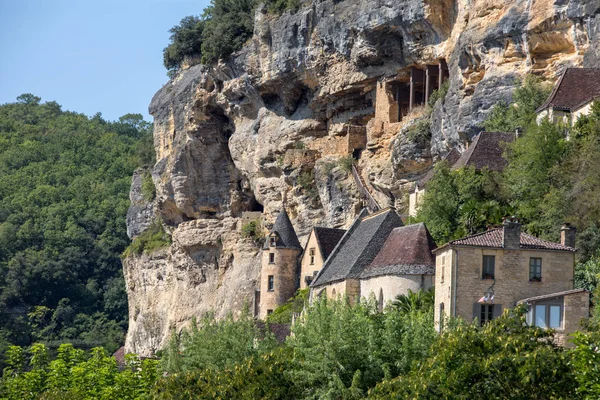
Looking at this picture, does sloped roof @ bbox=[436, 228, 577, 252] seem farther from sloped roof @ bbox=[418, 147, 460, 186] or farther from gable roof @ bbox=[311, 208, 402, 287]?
sloped roof @ bbox=[418, 147, 460, 186]

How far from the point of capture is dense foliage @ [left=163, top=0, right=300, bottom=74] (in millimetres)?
73625

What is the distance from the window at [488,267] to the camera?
4016 cm

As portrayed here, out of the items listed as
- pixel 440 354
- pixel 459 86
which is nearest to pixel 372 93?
pixel 459 86

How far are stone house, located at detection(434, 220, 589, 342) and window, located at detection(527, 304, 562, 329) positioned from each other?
5.06 ft

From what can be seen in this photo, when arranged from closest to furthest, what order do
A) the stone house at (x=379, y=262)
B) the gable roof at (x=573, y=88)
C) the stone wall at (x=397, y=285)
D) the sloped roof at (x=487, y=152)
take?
1. the stone wall at (x=397, y=285)
2. the stone house at (x=379, y=262)
3. the gable roof at (x=573, y=88)
4. the sloped roof at (x=487, y=152)

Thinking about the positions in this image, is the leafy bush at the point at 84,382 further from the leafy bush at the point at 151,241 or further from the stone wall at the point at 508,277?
the leafy bush at the point at 151,241

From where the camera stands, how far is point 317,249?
191ft

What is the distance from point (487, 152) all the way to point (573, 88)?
13.5 ft

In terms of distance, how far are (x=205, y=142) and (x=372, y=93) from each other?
14.8 meters

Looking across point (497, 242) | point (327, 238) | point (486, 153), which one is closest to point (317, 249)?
point (327, 238)

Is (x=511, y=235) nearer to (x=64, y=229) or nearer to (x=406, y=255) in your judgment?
(x=406, y=255)

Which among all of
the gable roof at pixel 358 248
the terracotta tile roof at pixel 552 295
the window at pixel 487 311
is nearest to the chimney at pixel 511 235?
the window at pixel 487 311

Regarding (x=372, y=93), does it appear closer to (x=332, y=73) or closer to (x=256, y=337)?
(x=332, y=73)

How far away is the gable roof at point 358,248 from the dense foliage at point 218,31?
1748 cm
